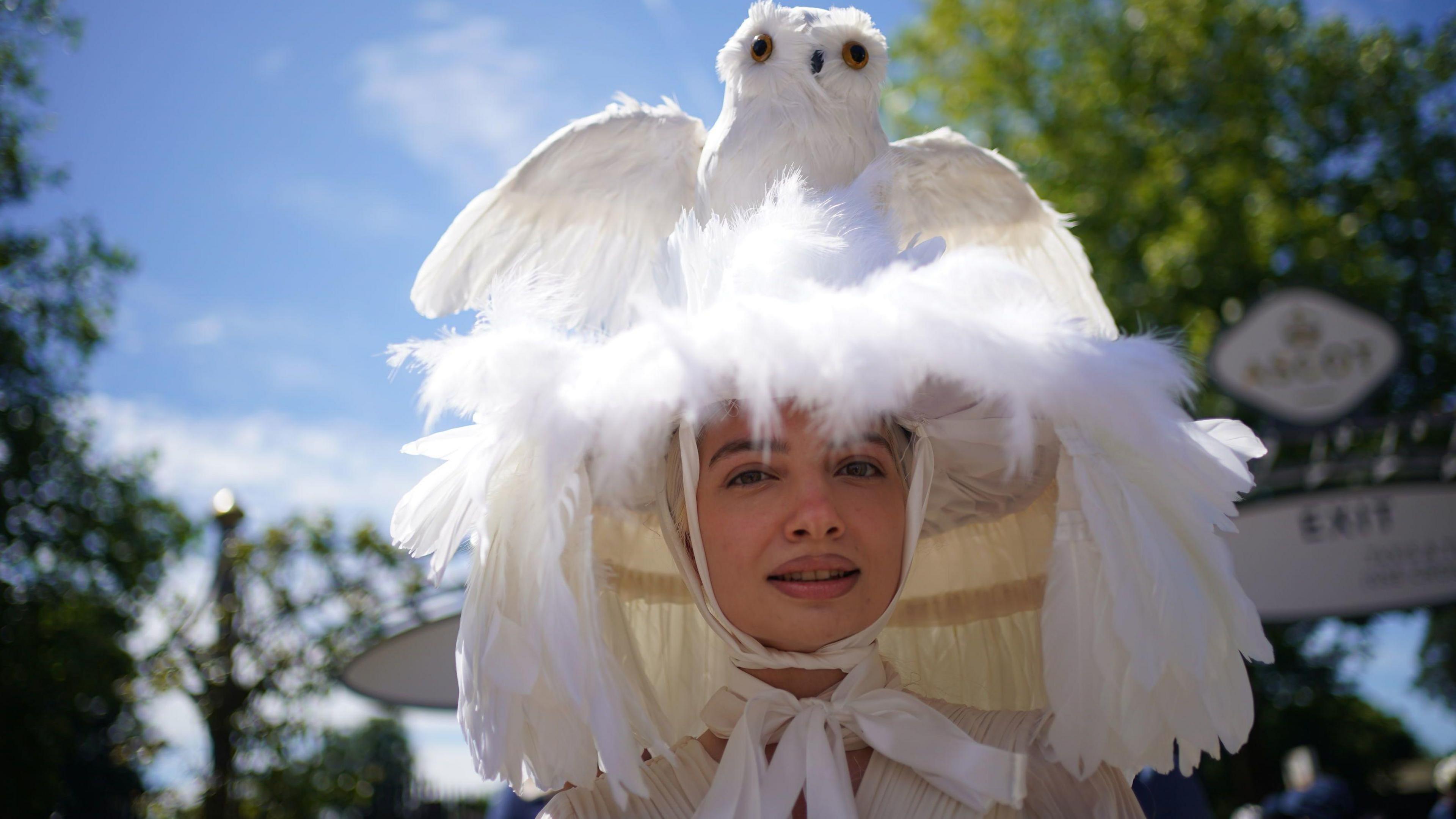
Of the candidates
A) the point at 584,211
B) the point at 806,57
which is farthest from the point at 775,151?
the point at 584,211

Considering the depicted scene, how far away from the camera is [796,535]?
1.68m

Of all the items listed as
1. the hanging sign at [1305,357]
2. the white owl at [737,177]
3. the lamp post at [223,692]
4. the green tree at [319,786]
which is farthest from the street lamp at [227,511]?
the hanging sign at [1305,357]

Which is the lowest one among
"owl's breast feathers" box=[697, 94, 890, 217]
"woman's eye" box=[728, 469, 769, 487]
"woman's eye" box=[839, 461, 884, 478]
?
"woman's eye" box=[839, 461, 884, 478]

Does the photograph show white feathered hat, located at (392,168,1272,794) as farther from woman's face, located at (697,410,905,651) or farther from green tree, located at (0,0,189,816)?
green tree, located at (0,0,189,816)

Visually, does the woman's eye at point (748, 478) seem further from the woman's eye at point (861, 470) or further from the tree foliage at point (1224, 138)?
the tree foliage at point (1224, 138)

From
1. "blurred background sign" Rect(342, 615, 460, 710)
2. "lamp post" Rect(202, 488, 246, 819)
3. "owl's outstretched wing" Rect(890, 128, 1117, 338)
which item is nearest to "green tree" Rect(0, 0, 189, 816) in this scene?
"lamp post" Rect(202, 488, 246, 819)

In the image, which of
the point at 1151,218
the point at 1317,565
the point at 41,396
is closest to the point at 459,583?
the point at 1317,565

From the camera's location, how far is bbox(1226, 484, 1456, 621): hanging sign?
5.57 metres

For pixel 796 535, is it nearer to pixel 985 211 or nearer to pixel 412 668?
pixel 985 211

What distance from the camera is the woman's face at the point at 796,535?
1.68 m

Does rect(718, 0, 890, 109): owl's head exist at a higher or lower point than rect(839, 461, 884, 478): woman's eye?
higher

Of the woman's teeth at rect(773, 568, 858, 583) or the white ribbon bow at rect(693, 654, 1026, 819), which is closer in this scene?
the white ribbon bow at rect(693, 654, 1026, 819)

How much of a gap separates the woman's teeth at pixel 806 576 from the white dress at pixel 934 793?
1.04ft

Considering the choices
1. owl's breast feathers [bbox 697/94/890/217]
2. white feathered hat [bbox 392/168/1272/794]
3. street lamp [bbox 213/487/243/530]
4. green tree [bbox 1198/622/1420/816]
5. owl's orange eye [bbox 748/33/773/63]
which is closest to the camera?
white feathered hat [bbox 392/168/1272/794]
